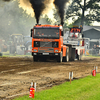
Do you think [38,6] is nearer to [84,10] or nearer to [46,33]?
[46,33]

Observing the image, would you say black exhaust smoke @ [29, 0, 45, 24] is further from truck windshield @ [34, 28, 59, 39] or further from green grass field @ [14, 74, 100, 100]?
green grass field @ [14, 74, 100, 100]

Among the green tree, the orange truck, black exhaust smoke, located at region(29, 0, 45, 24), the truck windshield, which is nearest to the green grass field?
the orange truck

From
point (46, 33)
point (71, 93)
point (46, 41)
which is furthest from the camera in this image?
point (46, 33)

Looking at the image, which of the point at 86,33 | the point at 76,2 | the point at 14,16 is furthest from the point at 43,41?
the point at 14,16

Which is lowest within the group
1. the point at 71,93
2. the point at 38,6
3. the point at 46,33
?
the point at 71,93

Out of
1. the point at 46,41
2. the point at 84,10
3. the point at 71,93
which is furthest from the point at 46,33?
the point at 84,10

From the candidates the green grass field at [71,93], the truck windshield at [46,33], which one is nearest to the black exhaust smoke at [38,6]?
the truck windshield at [46,33]

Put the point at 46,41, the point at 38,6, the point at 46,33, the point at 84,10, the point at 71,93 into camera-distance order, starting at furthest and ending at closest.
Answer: the point at 84,10
the point at 38,6
the point at 46,33
the point at 46,41
the point at 71,93

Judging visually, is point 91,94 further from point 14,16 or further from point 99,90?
point 14,16

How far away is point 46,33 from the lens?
24.9m

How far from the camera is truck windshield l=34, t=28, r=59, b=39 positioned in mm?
24844

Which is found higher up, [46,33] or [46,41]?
[46,33]

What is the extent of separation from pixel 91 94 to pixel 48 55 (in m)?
15.7

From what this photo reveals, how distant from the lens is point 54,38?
24812mm
